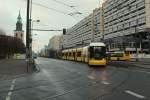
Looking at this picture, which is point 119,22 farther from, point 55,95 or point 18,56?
point 55,95

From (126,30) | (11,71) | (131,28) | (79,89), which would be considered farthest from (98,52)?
(126,30)

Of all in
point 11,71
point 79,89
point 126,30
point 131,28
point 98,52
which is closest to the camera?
point 79,89

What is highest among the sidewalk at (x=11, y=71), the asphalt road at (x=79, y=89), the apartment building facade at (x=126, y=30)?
the apartment building facade at (x=126, y=30)

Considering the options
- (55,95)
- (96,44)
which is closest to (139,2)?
(96,44)

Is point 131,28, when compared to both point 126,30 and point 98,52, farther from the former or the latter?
point 98,52

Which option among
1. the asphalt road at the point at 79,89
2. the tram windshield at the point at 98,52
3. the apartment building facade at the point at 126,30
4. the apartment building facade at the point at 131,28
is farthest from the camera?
the apartment building facade at the point at 131,28

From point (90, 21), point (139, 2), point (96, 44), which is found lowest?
point (96, 44)

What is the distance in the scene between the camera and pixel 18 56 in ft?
326

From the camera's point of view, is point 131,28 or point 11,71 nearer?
point 11,71

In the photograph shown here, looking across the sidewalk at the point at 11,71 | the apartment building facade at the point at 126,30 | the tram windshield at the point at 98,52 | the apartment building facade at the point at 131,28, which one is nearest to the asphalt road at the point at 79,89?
the sidewalk at the point at 11,71

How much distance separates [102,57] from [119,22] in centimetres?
9260

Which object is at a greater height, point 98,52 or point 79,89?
point 98,52

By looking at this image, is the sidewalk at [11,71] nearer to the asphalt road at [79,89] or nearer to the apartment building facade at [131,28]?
the asphalt road at [79,89]

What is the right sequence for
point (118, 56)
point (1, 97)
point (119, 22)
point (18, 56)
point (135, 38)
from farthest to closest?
point (119, 22) < point (135, 38) < point (18, 56) < point (118, 56) < point (1, 97)
